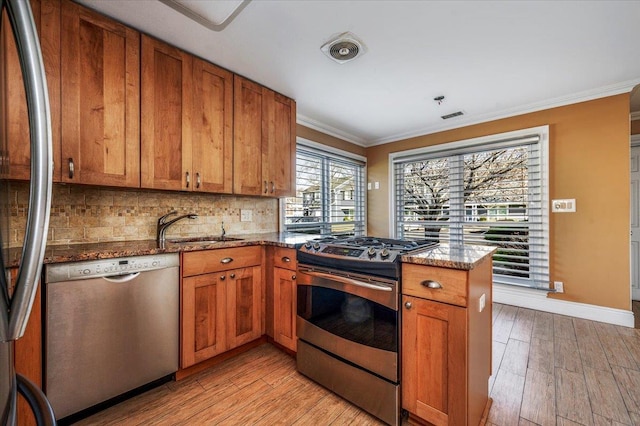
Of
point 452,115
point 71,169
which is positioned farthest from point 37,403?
point 452,115

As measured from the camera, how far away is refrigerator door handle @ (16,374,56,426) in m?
0.53

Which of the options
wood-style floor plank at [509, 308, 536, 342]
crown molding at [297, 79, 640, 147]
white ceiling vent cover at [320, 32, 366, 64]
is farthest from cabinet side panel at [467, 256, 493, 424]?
crown molding at [297, 79, 640, 147]

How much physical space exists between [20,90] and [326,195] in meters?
3.58

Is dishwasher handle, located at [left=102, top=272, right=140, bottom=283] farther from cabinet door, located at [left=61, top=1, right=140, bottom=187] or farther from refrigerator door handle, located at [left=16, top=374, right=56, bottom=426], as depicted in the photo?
refrigerator door handle, located at [left=16, top=374, right=56, bottom=426]

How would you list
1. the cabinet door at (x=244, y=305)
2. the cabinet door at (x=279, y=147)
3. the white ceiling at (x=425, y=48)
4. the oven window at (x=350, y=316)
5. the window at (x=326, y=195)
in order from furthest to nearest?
1. the window at (x=326, y=195)
2. the cabinet door at (x=279, y=147)
3. the cabinet door at (x=244, y=305)
4. the white ceiling at (x=425, y=48)
5. the oven window at (x=350, y=316)

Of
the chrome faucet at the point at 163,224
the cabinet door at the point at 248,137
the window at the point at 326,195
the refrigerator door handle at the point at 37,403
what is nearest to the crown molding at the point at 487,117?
the window at the point at 326,195

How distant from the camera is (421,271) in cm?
143

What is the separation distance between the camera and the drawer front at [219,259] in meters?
1.89

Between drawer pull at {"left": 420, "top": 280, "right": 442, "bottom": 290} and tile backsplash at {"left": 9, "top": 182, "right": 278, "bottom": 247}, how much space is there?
184cm

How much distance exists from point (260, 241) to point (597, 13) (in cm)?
277

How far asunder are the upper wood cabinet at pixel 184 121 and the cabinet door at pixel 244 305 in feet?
2.44

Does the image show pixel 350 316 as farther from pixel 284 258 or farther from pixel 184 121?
pixel 184 121

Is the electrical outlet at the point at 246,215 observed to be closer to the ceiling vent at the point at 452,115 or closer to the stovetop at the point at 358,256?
the stovetop at the point at 358,256

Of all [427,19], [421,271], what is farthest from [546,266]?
[427,19]
